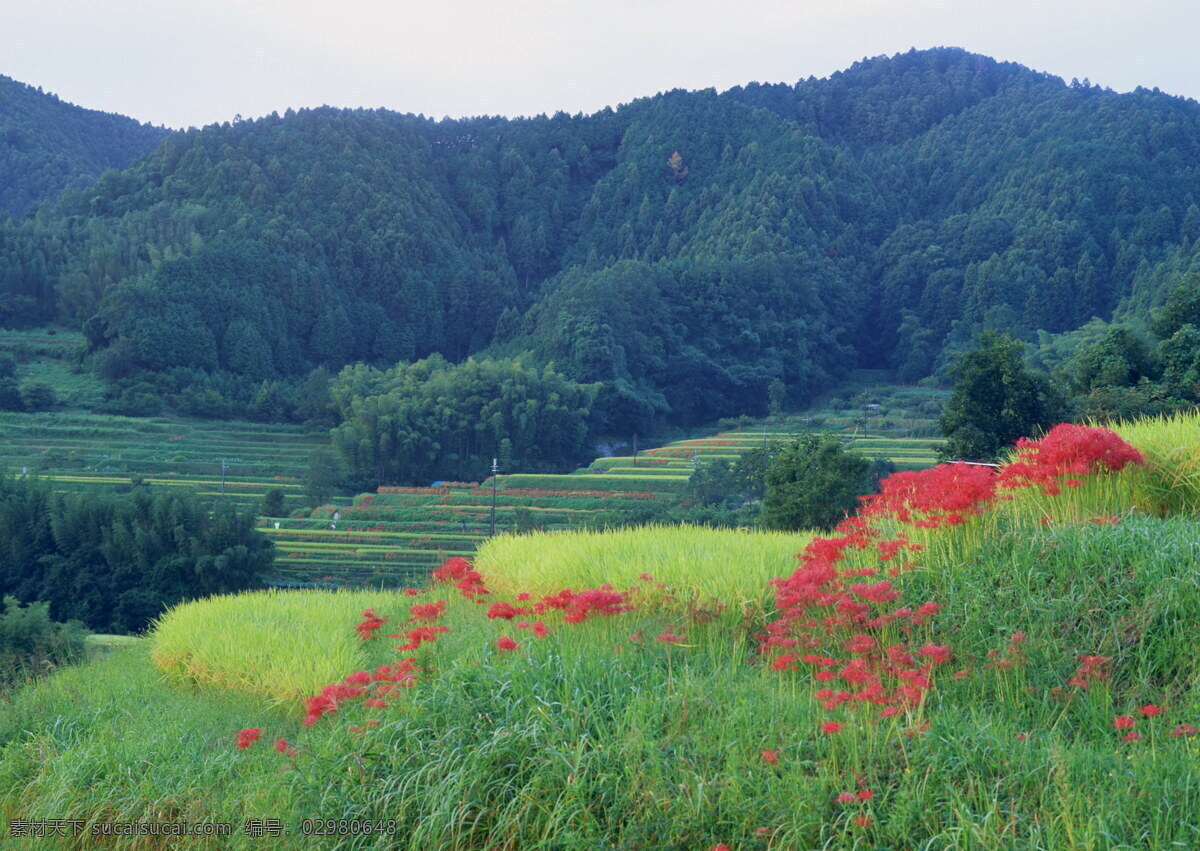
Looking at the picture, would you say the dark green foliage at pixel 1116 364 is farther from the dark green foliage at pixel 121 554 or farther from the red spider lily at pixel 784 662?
the dark green foliage at pixel 121 554

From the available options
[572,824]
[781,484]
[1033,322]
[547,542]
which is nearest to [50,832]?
[572,824]

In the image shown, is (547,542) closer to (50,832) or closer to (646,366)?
(50,832)

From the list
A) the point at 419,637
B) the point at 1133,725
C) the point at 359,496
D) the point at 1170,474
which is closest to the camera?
the point at 1133,725

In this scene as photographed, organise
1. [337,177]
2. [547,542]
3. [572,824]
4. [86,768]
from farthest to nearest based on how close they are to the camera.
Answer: [337,177] → [547,542] → [86,768] → [572,824]

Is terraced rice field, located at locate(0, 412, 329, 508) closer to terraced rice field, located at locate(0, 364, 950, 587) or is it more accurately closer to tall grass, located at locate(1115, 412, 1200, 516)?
terraced rice field, located at locate(0, 364, 950, 587)

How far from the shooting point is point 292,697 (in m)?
6.29

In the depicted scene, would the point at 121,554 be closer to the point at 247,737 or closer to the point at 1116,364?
the point at 1116,364

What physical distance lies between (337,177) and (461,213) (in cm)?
1988

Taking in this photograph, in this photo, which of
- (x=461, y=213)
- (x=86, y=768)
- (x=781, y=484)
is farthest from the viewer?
(x=461, y=213)

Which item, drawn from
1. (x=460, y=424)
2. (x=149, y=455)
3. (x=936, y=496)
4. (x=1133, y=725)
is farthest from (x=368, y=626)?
(x=460, y=424)

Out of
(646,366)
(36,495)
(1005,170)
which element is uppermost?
(1005,170)

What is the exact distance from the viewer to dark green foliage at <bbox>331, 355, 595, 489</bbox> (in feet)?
189

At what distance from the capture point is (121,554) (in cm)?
3438

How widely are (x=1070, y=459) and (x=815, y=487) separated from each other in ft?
38.9
